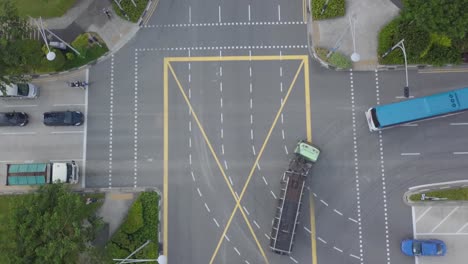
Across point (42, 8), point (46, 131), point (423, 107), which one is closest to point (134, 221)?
point (46, 131)

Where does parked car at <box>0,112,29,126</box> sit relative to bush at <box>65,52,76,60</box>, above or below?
below

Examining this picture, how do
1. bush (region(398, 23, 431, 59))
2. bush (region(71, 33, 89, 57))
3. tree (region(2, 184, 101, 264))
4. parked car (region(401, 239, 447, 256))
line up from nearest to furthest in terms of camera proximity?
1. tree (region(2, 184, 101, 264))
2. parked car (region(401, 239, 447, 256))
3. bush (region(398, 23, 431, 59))
4. bush (region(71, 33, 89, 57))

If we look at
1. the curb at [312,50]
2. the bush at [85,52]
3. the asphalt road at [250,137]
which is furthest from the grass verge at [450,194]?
the bush at [85,52]

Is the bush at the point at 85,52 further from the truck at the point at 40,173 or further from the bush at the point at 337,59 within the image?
the bush at the point at 337,59

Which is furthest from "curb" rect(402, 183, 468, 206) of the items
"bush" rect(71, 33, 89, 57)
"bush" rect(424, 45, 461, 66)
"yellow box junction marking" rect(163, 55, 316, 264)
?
"bush" rect(71, 33, 89, 57)

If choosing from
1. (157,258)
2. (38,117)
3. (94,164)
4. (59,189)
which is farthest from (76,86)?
(157,258)

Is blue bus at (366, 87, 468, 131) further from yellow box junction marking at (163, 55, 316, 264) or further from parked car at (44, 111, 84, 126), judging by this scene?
parked car at (44, 111, 84, 126)

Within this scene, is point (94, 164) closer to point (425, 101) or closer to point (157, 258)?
point (157, 258)
